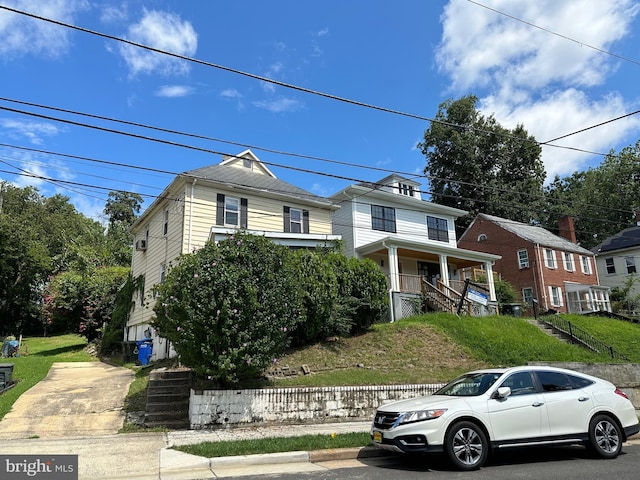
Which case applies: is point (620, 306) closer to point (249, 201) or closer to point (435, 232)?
point (435, 232)

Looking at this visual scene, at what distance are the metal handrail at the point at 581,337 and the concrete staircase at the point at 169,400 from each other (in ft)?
54.4

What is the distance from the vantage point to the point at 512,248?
115ft

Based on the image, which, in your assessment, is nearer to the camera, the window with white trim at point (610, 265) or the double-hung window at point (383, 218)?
the double-hung window at point (383, 218)

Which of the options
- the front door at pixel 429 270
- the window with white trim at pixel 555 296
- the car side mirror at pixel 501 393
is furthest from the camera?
the window with white trim at pixel 555 296

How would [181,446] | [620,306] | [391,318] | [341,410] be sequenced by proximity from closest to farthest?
[181,446]
[341,410]
[391,318]
[620,306]

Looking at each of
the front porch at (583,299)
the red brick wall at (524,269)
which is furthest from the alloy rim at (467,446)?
the front porch at (583,299)

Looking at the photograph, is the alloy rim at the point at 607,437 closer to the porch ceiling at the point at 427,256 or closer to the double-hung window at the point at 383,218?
the porch ceiling at the point at 427,256

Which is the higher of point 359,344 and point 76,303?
point 76,303

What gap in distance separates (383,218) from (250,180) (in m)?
8.06

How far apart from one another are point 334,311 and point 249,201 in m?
8.37

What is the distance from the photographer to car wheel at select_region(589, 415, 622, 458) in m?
7.62

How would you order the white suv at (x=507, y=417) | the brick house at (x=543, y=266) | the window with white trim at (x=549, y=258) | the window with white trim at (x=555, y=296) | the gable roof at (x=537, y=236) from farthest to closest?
the gable roof at (x=537, y=236), the window with white trim at (x=549, y=258), the brick house at (x=543, y=266), the window with white trim at (x=555, y=296), the white suv at (x=507, y=417)

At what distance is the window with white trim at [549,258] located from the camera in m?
34.2

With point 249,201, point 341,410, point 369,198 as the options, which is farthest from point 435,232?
point 341,410
